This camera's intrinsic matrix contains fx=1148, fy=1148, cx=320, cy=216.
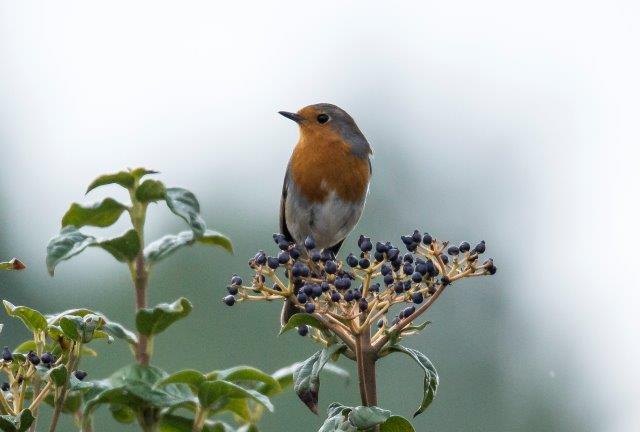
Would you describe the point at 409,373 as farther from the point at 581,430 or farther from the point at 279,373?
the point at 279,373

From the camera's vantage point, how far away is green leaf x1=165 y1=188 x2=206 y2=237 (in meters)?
2.09

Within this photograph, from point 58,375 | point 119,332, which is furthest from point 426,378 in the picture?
point 58,375

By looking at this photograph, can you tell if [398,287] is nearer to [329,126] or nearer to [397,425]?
[397,425]

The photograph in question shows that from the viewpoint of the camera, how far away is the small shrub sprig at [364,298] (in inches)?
87.1

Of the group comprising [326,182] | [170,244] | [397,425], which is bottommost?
[326,182]

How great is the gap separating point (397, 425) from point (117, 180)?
0.70 m

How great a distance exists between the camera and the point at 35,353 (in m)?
2.23

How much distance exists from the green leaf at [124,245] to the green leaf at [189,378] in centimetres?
26

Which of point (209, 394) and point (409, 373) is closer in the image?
point (209, 394)

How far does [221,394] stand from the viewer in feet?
6.86

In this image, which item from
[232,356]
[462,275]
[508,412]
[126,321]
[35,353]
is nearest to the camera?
[35,353]

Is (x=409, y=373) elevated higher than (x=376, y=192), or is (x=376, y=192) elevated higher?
(x=376, y=192)

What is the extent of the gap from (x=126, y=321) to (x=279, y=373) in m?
13.2

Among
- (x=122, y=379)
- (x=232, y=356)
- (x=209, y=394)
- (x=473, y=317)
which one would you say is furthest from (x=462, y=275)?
(x=473, y=317)
